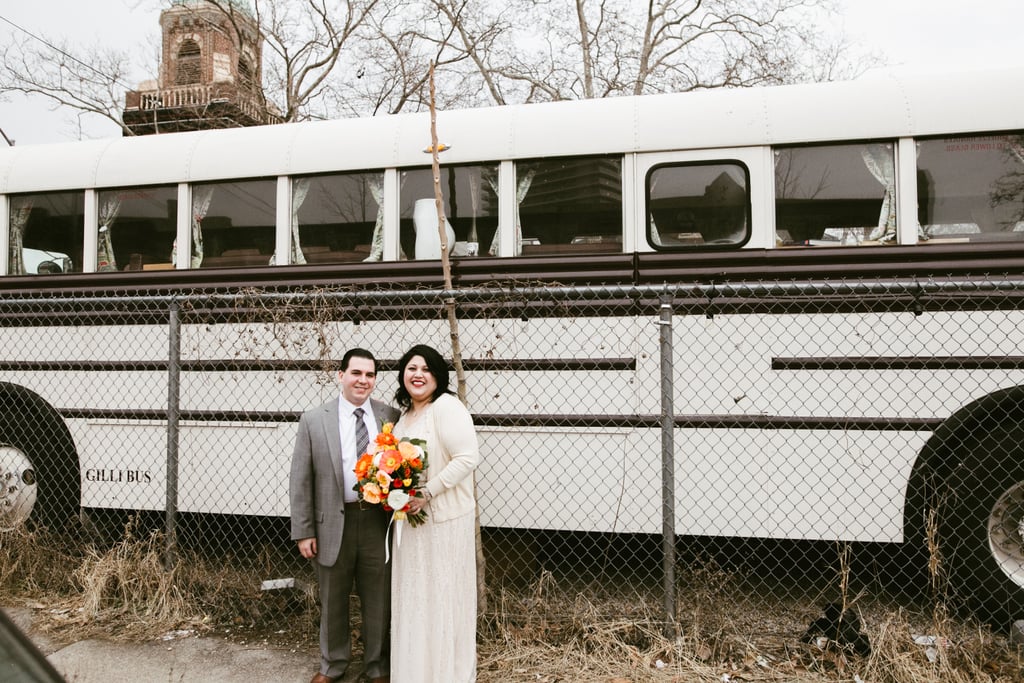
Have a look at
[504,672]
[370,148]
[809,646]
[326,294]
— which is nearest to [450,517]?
[504,672]

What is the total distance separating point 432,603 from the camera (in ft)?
9.27

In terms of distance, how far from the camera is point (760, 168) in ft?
12.0

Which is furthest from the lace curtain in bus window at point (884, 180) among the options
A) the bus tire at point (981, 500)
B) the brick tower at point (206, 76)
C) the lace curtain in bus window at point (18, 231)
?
the brick tower at point (206, 76)

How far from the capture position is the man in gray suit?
3049mm

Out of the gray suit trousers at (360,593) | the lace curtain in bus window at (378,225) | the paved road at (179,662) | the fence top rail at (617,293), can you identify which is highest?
the lace curtain in bus window at (378,225)

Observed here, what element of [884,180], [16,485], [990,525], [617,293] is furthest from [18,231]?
[990,525]

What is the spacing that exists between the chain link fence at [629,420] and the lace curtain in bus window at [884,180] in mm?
385

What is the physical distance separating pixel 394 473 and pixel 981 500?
2943mm

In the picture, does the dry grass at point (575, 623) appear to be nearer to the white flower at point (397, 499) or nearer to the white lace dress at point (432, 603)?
the white lace dress at point (432, 603)

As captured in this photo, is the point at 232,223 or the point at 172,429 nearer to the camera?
the point at 172,429

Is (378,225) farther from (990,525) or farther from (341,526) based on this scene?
(990,525)

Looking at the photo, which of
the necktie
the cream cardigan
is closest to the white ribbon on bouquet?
the cream cardigan

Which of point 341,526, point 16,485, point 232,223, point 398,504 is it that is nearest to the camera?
point 398,504

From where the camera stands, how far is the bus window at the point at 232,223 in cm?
429
